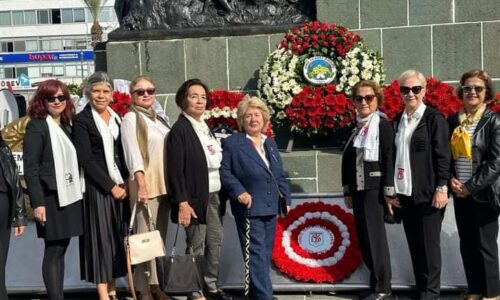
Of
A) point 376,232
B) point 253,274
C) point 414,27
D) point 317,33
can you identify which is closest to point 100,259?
point 253,274

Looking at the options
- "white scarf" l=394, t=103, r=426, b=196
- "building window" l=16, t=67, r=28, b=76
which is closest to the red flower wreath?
"white scarf" l=394, t=103, r=426, b=196

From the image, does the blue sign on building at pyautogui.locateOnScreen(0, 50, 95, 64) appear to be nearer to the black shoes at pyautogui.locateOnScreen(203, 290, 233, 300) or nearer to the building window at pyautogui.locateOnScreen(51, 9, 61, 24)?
the building window at pyautogui.locateOnScreen(51, 9, 61, 24)

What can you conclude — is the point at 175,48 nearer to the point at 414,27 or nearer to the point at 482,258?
the point at 414,27

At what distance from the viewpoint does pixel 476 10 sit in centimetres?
838

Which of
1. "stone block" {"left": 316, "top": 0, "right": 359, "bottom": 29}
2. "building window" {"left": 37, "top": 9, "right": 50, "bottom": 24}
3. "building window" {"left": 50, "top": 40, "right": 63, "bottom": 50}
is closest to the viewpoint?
"stone block" {"left": 316, "top": 0, "right": 359, "bottom": 29}

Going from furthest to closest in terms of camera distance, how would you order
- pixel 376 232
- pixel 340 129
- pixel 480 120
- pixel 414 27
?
pixel 414 27 → pixel 340 129 → pixel 376 232 → pixel 480 120

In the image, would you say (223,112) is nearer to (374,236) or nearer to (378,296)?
(374,236)

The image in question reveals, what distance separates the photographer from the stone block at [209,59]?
891cm

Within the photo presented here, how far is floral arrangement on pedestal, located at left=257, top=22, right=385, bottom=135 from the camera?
7.70 m

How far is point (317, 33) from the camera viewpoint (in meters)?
8.13

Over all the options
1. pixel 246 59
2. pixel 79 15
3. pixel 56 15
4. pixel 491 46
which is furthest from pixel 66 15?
pixel 491 46

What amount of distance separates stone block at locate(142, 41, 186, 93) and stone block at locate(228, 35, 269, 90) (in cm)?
61

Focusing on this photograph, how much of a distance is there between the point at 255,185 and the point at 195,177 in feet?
1.45

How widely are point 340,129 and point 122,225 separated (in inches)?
120
